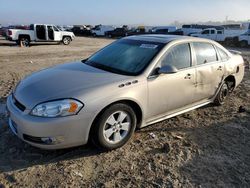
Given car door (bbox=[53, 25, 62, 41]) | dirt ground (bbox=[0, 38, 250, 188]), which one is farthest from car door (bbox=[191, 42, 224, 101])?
car door (bbox=[53, 25, 62, 41])

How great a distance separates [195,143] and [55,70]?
2.52 m

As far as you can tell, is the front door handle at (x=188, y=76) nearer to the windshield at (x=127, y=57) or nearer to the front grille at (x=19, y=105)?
the windshield at (x=127, y=57)

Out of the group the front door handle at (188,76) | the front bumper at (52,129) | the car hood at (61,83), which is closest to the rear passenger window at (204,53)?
the front door handle at (188,76)

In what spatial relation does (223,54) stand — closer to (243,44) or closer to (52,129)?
(52,129)

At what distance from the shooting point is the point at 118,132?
13.0ft

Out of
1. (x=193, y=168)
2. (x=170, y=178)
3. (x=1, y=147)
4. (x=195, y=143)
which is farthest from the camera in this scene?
(x=195, y=143)

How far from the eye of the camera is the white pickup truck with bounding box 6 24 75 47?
20281 millimetres

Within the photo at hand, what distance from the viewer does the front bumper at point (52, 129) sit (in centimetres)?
337

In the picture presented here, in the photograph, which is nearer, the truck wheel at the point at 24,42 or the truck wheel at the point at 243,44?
the truck wheel at the point at 24,42

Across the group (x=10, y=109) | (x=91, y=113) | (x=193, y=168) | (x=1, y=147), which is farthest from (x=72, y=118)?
(x=193, y=168)

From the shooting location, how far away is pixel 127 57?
456 cm

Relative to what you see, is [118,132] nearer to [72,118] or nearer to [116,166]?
[116,166]

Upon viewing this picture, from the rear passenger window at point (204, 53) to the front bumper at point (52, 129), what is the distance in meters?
2.52

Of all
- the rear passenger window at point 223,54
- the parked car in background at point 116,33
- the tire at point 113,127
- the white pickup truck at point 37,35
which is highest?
the parked car in background at point 116,33
